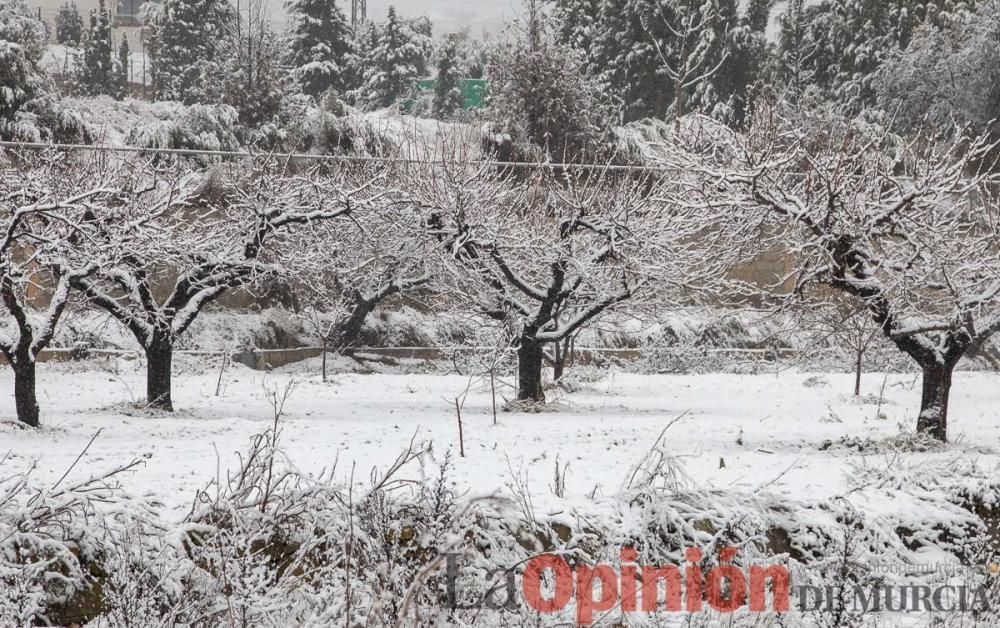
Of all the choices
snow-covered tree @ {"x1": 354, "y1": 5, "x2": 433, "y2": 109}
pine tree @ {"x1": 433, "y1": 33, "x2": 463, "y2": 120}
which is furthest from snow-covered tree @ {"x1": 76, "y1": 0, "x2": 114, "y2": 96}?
pine tree @ {"x1": 433, "y1": 33, "x2": 463, "y2": 120}

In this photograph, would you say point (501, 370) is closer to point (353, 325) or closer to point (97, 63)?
point (353, 325)

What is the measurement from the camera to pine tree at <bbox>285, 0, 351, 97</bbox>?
36.4m

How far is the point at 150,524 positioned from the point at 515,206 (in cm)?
1333

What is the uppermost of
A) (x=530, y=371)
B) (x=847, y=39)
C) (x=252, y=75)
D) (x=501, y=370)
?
(x=847, y=39)

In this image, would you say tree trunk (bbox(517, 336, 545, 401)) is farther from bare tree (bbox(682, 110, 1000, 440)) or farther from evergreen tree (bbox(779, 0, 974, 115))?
evergreen tree (bbox(779, 0, 974, 115))

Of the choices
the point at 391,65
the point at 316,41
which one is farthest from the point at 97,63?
the point at 391,65

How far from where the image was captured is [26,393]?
10195mm

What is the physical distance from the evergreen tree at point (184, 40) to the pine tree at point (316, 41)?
2820mm

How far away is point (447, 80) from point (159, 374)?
91.9 feet

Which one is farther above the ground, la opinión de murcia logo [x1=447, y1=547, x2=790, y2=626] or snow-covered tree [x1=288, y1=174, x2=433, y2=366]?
snow-covered tree [x1=288, y1=174, x2=433, y2=366]

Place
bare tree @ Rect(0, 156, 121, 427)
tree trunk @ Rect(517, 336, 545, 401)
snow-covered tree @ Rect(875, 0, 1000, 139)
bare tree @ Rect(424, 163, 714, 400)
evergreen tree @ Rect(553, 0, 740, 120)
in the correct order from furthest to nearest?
evergreen tree @ Rect(553, 0, 740, 120)
snow-covered tree @ Rect(875, 0, 1000, 139)
tree trunk @ Rect(517, 336, 545, 401)
bare tree @ Rect(424, 163, 714, 400)
bare tree @ Rect(0, 156, 121, 427)

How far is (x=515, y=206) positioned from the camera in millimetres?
18797

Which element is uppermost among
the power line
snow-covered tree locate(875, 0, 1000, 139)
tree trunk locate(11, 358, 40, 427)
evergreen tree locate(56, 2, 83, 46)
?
evergreen tree locate(56, 2, 83, 46)

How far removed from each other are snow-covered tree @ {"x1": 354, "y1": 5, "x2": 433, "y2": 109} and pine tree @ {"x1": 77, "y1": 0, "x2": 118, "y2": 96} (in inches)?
446
